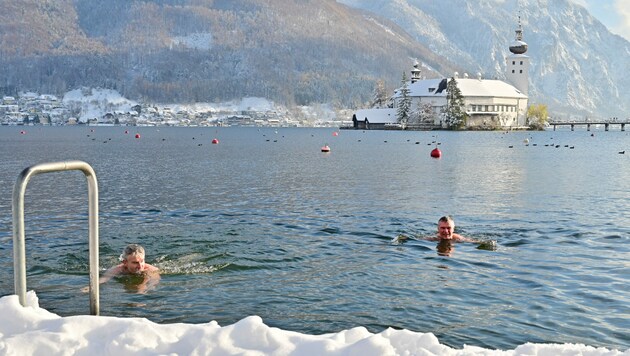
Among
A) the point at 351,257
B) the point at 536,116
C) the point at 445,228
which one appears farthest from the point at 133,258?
the point at 536,116

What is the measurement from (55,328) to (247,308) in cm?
550

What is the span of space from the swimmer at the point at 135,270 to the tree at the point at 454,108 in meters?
154

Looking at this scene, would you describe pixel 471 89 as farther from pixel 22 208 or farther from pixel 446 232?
pixel 22 208

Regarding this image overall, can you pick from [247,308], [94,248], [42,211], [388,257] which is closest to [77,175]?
[42,211]

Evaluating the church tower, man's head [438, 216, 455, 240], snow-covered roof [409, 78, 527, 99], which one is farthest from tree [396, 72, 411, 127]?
man's head [438, 216, 455, 240]

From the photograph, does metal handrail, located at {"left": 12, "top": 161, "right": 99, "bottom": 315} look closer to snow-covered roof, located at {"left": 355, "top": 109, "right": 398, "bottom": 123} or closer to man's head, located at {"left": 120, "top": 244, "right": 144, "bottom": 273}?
man's head, located at {"left": 120, "top": 244, "right": 144, "bottom": 273}

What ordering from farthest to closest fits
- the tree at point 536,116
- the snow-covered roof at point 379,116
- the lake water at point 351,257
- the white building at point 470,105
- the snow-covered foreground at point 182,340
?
the tree at point 536,116, the snow-covered roof at point 379,116, the white building at point 470,105, the lake water at point 351,257, the snow-covered foreground at point 182,340

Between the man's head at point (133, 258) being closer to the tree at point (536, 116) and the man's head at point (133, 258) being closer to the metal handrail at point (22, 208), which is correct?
the metal handrail at point (22, 208)

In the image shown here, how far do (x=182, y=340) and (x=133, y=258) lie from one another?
724 centimetres

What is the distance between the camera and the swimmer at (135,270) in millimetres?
13531

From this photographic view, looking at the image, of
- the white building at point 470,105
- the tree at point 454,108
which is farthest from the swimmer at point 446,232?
the white building at point 470,105

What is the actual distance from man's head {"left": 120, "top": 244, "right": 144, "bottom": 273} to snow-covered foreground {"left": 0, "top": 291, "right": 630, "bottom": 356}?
20.8 ft

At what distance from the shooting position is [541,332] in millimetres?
10680

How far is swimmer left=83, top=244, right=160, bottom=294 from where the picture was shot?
1353 centimetres
